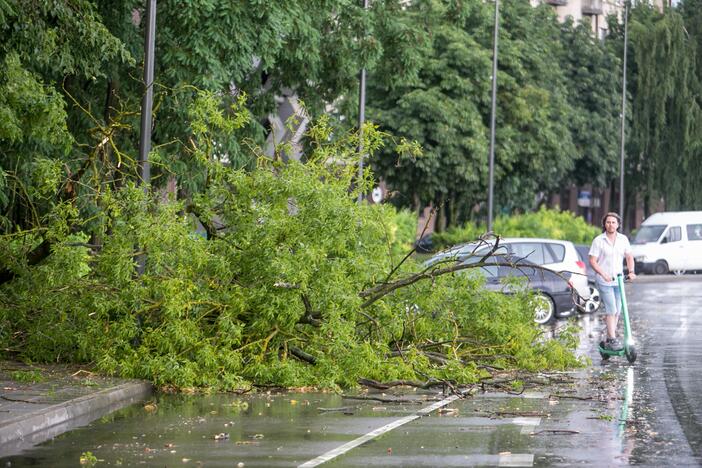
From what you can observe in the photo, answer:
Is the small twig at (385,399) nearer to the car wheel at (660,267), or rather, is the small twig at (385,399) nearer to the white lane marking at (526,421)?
the white lane marking at (526,421)

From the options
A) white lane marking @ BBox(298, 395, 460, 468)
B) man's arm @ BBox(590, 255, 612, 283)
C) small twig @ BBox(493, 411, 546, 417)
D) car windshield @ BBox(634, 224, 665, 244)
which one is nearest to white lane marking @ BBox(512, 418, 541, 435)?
small twig @ BBox(493, 411, 546, 417)

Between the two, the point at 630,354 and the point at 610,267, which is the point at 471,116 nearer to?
the point at 610,267

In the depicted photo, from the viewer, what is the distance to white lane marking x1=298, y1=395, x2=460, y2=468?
10594 millimetres

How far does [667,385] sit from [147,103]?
6998mm

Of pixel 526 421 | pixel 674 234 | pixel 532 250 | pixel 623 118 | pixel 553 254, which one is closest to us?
pixel 526 421

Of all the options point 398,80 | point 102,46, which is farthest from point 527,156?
point 102,46

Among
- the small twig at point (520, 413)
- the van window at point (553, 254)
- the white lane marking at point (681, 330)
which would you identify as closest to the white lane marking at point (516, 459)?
the small twig at point (520, 413)

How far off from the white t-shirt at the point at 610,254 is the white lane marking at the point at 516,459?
9407mm

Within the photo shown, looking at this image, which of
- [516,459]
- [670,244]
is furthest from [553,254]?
[670,244]

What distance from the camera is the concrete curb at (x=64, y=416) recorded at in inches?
461

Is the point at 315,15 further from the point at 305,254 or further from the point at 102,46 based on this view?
the point at 305,254

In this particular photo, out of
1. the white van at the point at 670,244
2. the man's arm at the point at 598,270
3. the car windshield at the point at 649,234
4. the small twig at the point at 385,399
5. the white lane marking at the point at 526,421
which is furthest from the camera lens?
the car windshield at the point at 649,234

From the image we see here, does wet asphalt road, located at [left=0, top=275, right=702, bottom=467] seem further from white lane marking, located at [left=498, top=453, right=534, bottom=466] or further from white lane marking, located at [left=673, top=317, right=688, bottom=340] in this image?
white lane marking, located at [left=673, top=317, right=688, bottom=340]

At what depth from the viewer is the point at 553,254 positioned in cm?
3044
